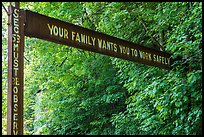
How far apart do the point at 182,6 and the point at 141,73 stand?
159 centimetres

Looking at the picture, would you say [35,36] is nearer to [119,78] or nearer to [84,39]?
[84,39]

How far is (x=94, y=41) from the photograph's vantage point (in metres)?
4.10

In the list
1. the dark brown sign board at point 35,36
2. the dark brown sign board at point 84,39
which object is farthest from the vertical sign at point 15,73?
A: the dark brown sign board at point 84,39

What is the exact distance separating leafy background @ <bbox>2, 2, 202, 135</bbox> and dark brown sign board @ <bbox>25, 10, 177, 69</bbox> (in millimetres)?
561

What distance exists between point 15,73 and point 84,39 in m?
1.07

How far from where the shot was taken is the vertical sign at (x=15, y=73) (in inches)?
122

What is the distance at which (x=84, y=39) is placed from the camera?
3.98 m

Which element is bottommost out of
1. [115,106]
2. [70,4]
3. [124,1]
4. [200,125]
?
[200,125]

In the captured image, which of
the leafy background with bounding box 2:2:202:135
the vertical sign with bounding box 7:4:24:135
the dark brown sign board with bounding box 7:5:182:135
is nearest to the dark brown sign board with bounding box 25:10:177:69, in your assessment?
the dark brown sign board with bounding box 7:5:182:135

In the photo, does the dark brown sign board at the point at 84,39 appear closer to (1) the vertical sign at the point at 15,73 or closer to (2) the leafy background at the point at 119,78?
(1) the vertical sign at the point at 15,73

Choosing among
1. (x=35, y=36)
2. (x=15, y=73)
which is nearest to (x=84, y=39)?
(x=35, y=36)

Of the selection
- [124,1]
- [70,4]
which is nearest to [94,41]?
[124,1]

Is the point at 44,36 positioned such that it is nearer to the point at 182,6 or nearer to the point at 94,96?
the point at 182,6

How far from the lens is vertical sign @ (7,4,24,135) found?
3.10 m
